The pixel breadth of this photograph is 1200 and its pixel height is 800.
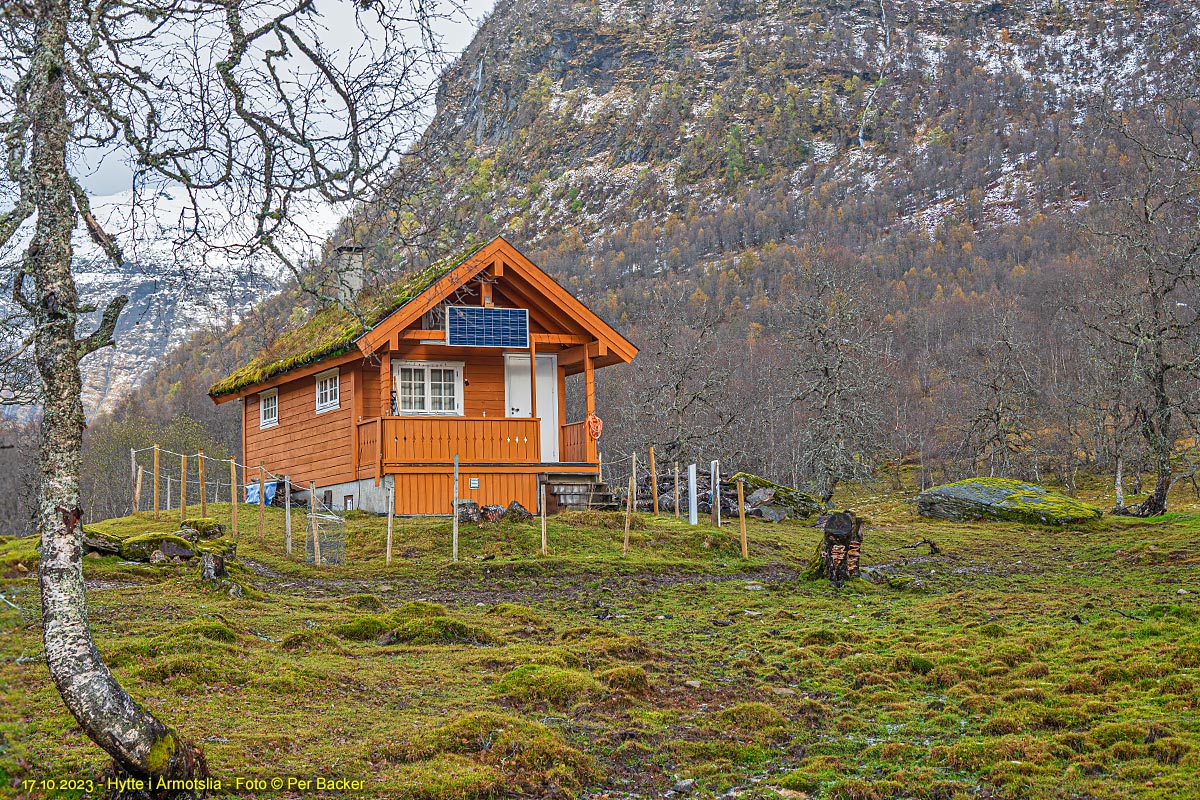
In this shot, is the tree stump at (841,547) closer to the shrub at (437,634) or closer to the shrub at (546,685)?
the shrub at (437,634)

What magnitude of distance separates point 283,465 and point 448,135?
23.0 meters

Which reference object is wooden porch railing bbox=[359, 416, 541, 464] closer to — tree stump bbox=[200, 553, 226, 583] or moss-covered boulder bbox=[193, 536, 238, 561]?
moss-covered boulder bbox=[193, 536, 238, 561]

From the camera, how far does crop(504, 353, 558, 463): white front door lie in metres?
25.5

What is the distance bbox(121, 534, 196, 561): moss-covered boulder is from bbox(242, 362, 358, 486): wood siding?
867cm

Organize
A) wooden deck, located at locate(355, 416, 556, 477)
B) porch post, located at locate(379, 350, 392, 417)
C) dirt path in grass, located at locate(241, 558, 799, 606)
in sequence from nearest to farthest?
1. dirt path in grass, located at locate(241, 558, 799, 606)
2. wooden deck, located at locate(355, 416, 556, 477)
3. porch post, located at locate(379, 350, 392, 417)

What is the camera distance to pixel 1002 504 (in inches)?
1175

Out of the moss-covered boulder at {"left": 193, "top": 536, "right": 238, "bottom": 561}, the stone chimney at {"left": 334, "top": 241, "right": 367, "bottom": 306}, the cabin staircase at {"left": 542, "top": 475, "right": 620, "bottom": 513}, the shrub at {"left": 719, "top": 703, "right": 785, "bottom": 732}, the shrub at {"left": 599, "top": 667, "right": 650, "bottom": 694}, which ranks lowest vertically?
the shrub at {"left": 719, "top": 703, "right": 785, "bottom": 732}

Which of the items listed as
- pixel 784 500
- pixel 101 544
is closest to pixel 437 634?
pixel 101 544

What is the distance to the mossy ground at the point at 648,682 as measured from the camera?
247 inches

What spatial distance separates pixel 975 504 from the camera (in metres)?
30.5

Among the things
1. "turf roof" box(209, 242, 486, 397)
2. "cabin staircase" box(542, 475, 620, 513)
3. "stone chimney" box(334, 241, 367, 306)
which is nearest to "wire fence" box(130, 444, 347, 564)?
"turf roof" box(209, 242, 486, 397)

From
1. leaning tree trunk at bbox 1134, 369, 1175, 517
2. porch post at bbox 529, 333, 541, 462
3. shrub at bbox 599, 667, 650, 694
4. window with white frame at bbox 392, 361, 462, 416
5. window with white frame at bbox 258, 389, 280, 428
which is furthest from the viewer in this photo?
window with white frame at bbox 258, 389, 280, 428

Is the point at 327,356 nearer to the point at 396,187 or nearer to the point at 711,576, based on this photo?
the point at 711,576

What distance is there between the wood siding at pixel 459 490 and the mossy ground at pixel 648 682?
19.3 ft
